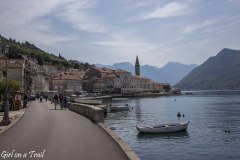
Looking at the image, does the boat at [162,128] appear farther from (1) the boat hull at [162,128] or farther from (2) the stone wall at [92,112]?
(2) the stone wall at [92,112]

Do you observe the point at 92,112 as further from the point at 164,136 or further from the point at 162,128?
the point at 162,128

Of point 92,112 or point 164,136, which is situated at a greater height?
point 92,112

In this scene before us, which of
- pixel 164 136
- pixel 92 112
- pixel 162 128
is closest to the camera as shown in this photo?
pixel 92 112

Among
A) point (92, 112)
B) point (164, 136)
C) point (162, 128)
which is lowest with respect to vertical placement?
point (164, 136)

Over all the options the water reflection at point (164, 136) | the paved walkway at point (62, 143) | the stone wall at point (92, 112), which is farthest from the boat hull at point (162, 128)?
the paved walkway at point (62, 143)

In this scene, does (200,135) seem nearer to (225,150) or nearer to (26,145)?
(225,150)

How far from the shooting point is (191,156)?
29.0m

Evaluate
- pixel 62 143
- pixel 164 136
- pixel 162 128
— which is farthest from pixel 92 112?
pixel 162 128

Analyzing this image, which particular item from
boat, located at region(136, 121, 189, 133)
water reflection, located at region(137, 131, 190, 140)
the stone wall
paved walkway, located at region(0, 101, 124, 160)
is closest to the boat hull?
boat, located at region(136, 121, 189, 133)

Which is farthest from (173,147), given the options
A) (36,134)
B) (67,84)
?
(67,84)

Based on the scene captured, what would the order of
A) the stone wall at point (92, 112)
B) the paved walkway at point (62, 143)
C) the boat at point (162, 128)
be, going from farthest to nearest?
the boat at point (162, 128) < the stone wall at point (92, 112) < the paved walkway at point (62, 143)

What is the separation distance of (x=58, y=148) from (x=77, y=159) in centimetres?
250

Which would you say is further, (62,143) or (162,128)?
(162,128)

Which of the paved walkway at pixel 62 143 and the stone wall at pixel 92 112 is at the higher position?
the stone wall at pixel 92 112
